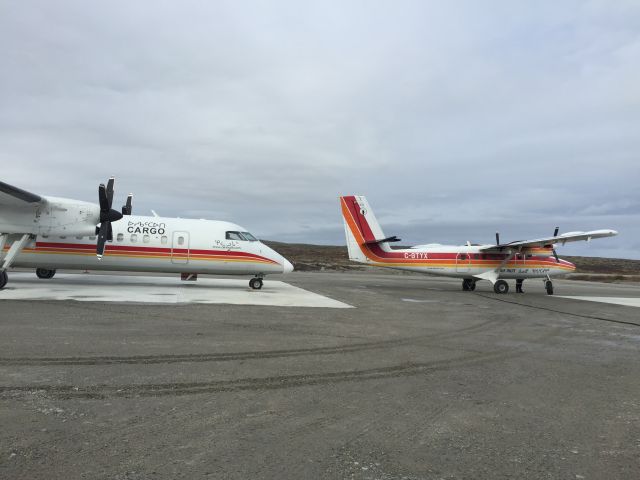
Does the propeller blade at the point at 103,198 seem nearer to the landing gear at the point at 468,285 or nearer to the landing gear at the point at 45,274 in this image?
the landing gear at the point at 45,274

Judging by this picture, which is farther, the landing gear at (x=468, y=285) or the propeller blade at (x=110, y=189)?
the landing gear at (x=468, y=285)

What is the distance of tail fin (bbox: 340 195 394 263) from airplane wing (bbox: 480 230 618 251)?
6716mm

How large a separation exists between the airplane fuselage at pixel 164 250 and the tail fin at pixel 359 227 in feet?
22.7

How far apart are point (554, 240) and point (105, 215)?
24.0 metres

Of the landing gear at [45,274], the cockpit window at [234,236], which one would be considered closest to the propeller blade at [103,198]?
the cockpit window at [234,236]

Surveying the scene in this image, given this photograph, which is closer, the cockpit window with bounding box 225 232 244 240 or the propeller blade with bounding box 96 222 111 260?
the propeller blade with bounding box 96 222 111 260

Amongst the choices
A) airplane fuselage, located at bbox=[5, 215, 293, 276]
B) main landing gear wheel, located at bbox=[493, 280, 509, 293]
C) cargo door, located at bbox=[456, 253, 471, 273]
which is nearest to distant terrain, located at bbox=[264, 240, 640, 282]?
cargo door, located at bbox=[456, 253, 471, 273]

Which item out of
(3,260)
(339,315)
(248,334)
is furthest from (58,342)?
(3,260)

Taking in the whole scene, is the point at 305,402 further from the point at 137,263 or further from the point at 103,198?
the point at 137,263

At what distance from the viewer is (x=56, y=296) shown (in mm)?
15422

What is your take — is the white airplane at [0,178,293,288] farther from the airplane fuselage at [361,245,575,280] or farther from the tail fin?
the airplane fuselage at [361,245,575,280]

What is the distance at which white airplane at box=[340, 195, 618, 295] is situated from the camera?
27328 millimetres

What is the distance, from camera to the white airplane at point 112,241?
59.2ft

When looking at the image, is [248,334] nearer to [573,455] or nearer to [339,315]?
[339,315]
